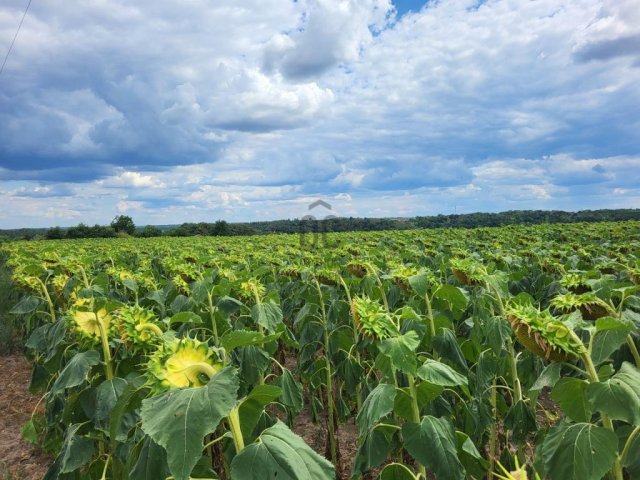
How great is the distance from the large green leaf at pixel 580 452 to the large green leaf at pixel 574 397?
0.46 feet

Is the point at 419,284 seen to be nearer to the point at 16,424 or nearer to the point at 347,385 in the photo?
the point at 347,385

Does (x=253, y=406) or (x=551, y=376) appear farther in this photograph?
(x=551, y=376)

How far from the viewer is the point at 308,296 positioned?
536 cm

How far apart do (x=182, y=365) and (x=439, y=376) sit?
129 cm

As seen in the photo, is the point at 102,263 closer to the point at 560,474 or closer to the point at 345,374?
the point at 345,374

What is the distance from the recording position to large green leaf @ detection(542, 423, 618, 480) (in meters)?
1.79

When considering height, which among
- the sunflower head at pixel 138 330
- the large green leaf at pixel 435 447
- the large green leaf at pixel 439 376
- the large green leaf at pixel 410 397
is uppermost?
the sunflower head at pixel 138 330

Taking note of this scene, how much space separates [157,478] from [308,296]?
3.64m

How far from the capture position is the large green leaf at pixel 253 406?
1850 millimetres

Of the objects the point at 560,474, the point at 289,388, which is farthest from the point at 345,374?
the point at 560,474

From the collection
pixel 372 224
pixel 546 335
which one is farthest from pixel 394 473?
pixel 372 224

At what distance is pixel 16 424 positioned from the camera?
6.34 metres

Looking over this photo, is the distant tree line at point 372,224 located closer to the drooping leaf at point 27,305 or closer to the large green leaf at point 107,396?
the drooping leaf at point 27,305

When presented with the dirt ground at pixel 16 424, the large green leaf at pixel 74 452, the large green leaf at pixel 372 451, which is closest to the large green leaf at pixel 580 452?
the large green leaf at pixel 372 451
